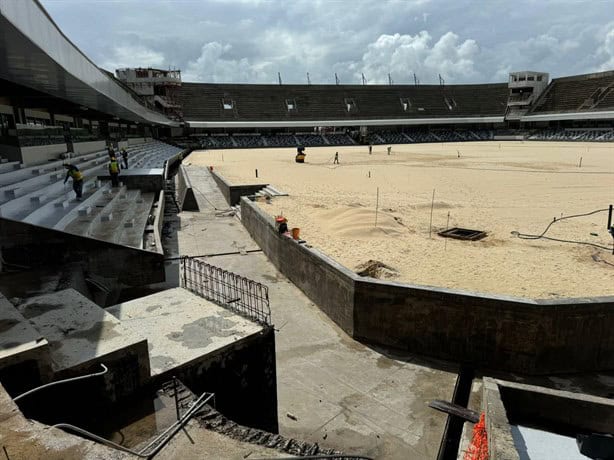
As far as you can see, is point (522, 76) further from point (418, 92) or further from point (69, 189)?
point (69, 189)

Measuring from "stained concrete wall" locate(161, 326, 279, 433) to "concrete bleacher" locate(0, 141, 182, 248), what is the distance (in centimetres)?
616

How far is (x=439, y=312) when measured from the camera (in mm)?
7836

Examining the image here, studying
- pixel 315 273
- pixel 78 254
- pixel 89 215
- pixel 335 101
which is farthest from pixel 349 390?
pixel 335 101

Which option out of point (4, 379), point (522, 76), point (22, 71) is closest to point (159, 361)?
point (4, 379)

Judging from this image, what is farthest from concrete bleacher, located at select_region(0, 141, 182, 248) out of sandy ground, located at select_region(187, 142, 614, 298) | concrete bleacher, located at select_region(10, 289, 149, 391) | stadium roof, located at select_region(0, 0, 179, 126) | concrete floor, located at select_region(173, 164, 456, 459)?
sandy ground, located at select_region(187, 142, 614, 298)

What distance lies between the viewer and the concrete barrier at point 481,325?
286 inches

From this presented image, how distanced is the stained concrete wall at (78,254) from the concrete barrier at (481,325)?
4.60 m

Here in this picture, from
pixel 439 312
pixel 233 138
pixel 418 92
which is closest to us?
pixel 439 312

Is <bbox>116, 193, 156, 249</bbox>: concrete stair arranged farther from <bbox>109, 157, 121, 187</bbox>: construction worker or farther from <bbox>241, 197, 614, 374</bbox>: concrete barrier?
<bbox>241, 197, 614, 374</bbox>: concrete barrier

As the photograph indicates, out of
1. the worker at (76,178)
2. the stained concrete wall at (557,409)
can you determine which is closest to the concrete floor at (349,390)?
the stained concrete wall at (557,409)

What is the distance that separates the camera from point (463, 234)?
13055 mm

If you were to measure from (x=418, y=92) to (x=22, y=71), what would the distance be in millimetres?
85630

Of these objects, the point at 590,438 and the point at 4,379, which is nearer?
the point at 4,379

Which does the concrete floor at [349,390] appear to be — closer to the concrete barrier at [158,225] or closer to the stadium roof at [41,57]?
the concrete barrier at [158,225]
